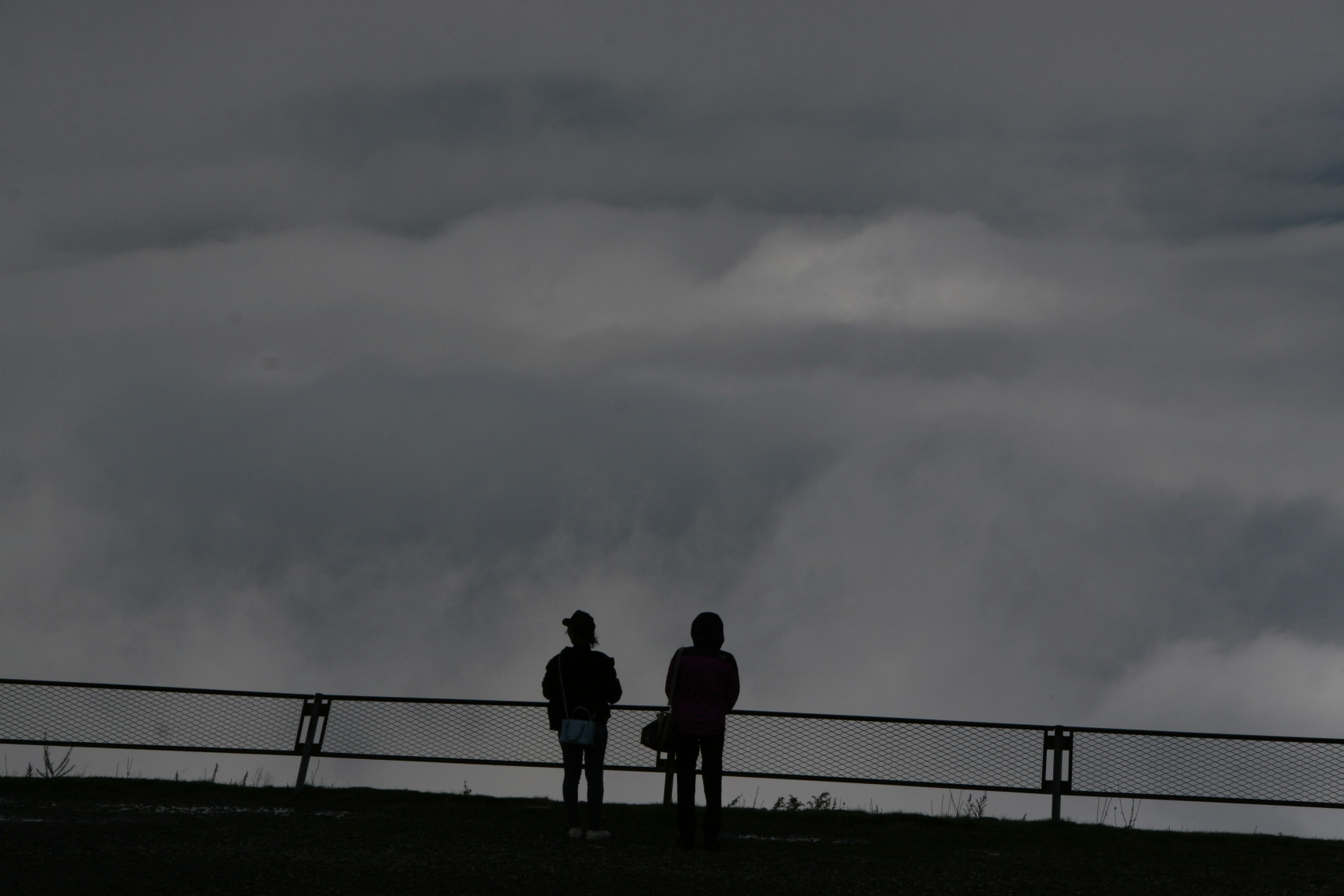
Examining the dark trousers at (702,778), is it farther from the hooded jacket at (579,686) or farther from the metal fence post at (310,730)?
the metal fence post at (310,730)

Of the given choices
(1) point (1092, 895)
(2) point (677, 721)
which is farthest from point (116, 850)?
(1) point (1092, 895)

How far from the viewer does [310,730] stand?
48.8 feet

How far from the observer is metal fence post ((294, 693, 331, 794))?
14.6m

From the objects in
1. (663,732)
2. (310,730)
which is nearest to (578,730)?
(663,732)

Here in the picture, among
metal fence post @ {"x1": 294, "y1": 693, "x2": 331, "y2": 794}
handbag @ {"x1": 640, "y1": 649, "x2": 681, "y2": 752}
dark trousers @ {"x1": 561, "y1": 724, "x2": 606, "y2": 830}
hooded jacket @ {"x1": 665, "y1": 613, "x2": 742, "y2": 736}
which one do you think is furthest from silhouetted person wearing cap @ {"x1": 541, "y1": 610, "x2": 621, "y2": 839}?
metal fence post @ {"x1": 294, "y1": 693, "x2": 331, "y2": 794}

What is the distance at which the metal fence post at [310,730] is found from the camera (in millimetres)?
14633

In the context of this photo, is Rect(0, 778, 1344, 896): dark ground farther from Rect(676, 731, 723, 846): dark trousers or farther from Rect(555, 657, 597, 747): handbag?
Rect(555, 657, 597, 747): handbag

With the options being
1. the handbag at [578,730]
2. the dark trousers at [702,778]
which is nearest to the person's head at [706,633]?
the dark trousers at [702,778]

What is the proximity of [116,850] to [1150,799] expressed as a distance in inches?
388

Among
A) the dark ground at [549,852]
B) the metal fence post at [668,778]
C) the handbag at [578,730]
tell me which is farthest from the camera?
the metal fence post at [668,778]

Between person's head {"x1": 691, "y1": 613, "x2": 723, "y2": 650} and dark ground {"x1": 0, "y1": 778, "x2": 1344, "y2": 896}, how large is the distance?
1.74 m

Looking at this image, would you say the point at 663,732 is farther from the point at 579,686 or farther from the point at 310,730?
the point at 310,730

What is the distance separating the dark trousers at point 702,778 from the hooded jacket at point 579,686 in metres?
0.89

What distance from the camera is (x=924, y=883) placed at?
968 cm
